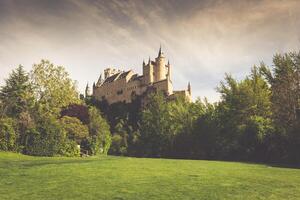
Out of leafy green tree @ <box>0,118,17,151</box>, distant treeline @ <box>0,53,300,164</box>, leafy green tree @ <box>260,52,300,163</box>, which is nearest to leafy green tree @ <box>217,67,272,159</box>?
distant treeline @ <box>0,53,300,164</box>

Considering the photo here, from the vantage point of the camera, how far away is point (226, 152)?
32.6 metres

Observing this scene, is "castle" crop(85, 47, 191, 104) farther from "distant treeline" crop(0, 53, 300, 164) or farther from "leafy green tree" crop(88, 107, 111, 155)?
"leafy green tree" crop(88, 107, 111, 155)

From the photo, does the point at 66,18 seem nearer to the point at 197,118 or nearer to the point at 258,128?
the point at 258,128

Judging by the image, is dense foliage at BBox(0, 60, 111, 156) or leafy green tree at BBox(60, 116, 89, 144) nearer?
dense foliage at BBox(0, 60, 111, 156)

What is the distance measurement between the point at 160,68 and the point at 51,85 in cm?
6531

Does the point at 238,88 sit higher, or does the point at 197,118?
the point at 238,88

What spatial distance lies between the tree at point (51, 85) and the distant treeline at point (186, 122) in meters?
0.12

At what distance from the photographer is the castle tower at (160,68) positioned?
10188 cm

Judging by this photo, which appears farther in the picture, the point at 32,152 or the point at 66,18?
the point at 32,152

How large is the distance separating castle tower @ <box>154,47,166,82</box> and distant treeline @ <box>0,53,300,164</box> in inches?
2045

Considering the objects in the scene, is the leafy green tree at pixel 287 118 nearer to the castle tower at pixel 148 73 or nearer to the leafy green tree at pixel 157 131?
the leafy green tree at pixel 157 131

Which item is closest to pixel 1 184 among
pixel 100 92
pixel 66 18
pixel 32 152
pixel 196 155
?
pixel 66 18

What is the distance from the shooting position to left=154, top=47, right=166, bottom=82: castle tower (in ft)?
334

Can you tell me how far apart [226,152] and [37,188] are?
85.6 feet
